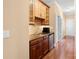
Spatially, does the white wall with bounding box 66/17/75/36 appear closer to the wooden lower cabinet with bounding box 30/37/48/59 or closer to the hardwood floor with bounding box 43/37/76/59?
the hardwood floor with bounding box 43/37/76/59

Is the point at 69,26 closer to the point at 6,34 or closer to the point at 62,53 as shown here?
the point at 62,53

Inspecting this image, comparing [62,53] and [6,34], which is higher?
[6,34]

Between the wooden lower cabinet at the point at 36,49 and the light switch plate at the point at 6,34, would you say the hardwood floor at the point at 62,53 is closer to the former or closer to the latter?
the wooden lower cabinet at the point at 36,49

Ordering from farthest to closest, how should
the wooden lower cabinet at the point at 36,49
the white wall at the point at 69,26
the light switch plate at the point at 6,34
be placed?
the white wall at the point at 69,26 < the wooden lower cabinet at the point at 36,49 < the light switch plate at the point at 6,34

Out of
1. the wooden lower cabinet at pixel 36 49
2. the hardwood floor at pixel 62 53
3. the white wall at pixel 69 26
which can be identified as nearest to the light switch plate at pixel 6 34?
the wooden lower cabinet at pixel 36 49

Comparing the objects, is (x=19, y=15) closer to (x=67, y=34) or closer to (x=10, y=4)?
(x=10, y=4)

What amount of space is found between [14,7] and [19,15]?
0.88 feet

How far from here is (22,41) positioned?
2936 millimetres

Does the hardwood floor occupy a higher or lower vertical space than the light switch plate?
lower

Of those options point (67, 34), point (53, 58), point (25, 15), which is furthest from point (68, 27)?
point (25, 15)

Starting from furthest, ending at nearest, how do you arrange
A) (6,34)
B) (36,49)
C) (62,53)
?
(62,53) → (36,49) → (6,34)

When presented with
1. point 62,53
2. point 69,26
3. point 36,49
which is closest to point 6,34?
point 36,49

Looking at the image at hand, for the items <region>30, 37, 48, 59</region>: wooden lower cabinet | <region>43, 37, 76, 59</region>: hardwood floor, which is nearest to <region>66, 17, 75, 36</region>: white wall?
<region>43, 37, 76, 59</region>: hardwood floor

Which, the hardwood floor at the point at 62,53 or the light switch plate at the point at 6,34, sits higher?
the light switch plate at the point at 6,34
